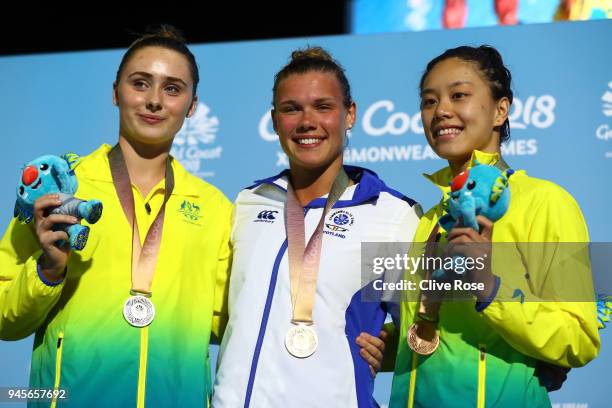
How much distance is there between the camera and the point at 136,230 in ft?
8.76

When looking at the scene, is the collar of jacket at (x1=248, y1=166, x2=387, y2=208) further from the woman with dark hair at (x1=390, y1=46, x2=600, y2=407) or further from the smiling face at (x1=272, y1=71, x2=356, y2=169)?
the woman with dark hair at (x1=390, y1=46, x2=600, y2=407)

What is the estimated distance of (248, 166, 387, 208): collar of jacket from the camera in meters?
2.76

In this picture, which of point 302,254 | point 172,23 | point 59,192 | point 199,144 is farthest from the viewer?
point 172,23

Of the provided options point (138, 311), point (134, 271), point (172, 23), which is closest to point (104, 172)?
point (134, 271)

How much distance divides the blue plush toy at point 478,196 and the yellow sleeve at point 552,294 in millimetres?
156

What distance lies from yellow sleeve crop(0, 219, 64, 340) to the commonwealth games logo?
1.66 m

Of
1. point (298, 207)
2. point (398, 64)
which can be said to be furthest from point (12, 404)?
point (398, 64)

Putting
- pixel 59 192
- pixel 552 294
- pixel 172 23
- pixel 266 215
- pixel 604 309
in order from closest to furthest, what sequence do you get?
pixel 552 294 → pixel 59 192 → pixel 604 309 → pixel 266 215 → pixel 172 23

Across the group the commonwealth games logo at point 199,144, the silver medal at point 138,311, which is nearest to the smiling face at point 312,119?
the silver medal at point 138,311

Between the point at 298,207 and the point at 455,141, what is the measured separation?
502mm

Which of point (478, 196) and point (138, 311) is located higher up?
point (478, 196)

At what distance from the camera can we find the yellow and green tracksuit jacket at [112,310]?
2523 millimetres

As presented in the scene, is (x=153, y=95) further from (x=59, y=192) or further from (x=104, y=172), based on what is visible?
(x=59, y=192)

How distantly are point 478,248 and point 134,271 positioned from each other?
0.98m
